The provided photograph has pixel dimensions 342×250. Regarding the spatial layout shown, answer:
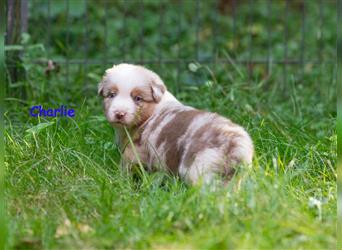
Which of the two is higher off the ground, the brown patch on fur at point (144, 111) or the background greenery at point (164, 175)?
the brown patch on fur at point (144, 111)

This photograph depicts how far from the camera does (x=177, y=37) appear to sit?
9.04 metres

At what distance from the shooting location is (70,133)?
5367mm

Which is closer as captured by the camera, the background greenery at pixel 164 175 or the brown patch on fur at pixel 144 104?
the background greenery at pixel 164 175

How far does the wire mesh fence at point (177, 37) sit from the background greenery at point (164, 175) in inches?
1.7

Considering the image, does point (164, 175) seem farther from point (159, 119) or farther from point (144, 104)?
point (144, 104)

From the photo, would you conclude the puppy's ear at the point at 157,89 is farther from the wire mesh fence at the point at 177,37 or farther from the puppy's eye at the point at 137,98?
the wire mesh fence at the point at 177,37

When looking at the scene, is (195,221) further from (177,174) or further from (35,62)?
(35,62)

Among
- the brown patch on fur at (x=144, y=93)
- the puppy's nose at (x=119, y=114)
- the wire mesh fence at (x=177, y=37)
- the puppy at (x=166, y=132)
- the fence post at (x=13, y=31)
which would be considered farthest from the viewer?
the wire mesh fence at (x=177, y=37)

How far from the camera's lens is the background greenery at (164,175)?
145 inches

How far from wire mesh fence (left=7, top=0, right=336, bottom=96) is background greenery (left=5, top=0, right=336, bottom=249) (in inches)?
1.7

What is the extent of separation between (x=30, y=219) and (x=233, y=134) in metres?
1.18

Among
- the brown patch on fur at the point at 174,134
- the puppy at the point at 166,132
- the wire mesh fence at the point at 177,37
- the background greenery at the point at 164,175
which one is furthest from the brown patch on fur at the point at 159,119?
the wire mesh fence at the point at 177,37

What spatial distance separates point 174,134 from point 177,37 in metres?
4.46

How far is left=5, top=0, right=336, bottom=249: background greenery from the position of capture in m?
3.68
